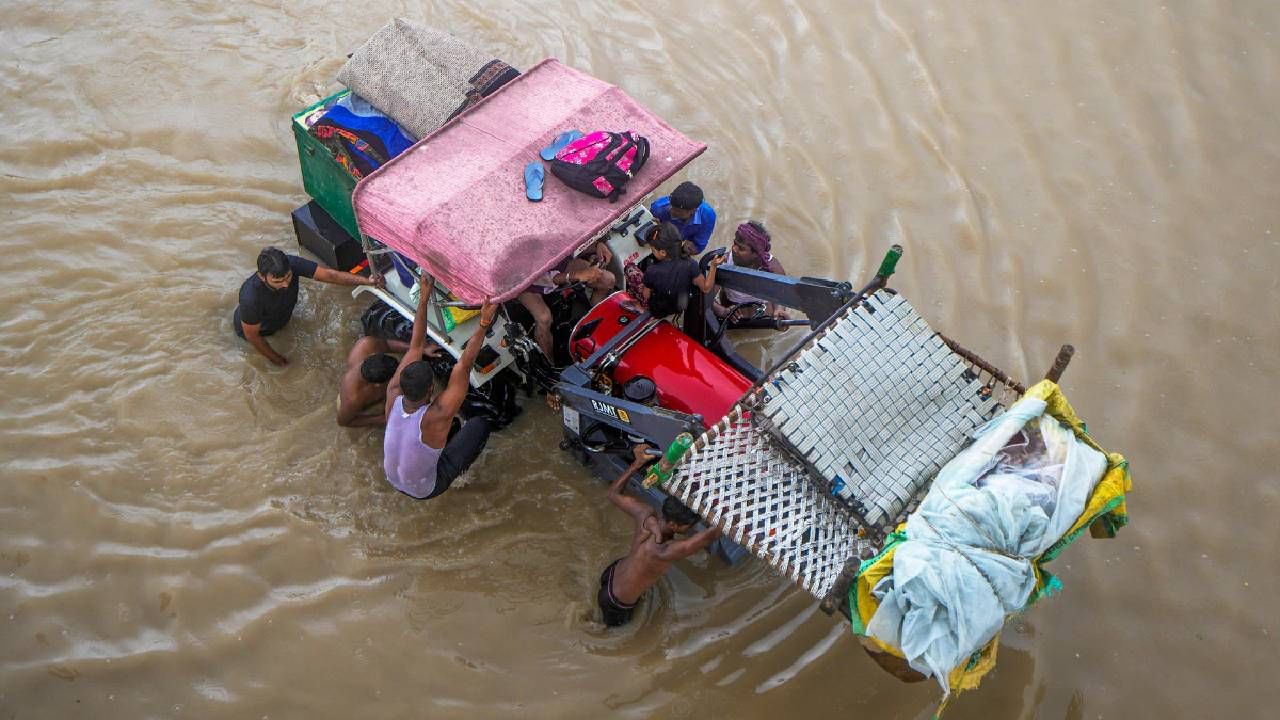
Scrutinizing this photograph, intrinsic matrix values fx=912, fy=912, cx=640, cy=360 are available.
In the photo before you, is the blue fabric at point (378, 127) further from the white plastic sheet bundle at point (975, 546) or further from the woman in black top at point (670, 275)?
the white plastic sheet bundle at point (975, 546)

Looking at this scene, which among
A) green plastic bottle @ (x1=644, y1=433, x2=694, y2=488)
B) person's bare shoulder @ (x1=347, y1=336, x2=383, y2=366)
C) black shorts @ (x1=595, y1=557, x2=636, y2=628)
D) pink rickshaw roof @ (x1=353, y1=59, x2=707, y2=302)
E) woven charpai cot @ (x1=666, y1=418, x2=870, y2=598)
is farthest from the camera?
person's bare shoulder @ (x1=347, y1=336, x2=383, y2=366)

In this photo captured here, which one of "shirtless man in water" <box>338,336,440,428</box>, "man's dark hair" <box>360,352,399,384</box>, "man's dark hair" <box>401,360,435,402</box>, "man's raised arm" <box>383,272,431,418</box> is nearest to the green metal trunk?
"shirtless man in water" <box>338,336,440,428</box>

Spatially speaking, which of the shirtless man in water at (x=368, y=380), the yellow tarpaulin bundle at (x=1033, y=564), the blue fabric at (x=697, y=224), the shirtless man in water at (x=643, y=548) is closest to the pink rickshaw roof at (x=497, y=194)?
the blue fabric at (x=697, y=224)

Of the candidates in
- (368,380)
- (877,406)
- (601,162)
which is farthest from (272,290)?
(877,406)

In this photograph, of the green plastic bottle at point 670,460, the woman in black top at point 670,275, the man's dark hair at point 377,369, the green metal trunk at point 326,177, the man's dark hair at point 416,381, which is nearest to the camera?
the green plastic bottle at point 670,460

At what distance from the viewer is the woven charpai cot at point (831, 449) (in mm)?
4004

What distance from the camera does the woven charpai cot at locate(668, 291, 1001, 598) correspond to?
13.1 feet

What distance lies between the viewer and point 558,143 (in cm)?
486

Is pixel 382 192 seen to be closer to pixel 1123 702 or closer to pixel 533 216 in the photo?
pixel 533 216

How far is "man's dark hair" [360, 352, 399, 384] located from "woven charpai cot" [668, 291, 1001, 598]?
6.93ft

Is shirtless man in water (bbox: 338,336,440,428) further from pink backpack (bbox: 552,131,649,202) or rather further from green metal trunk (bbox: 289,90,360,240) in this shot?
pink backpack (bbox: 552,131,649,202)

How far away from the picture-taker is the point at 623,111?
202 inches

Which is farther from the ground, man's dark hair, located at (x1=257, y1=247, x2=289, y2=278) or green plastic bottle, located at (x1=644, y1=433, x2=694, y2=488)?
green plastic bottle, located at (x1=644, y1=433, x2=694, y2=488)

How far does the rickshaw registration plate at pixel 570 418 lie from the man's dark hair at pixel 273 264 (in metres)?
2.04
